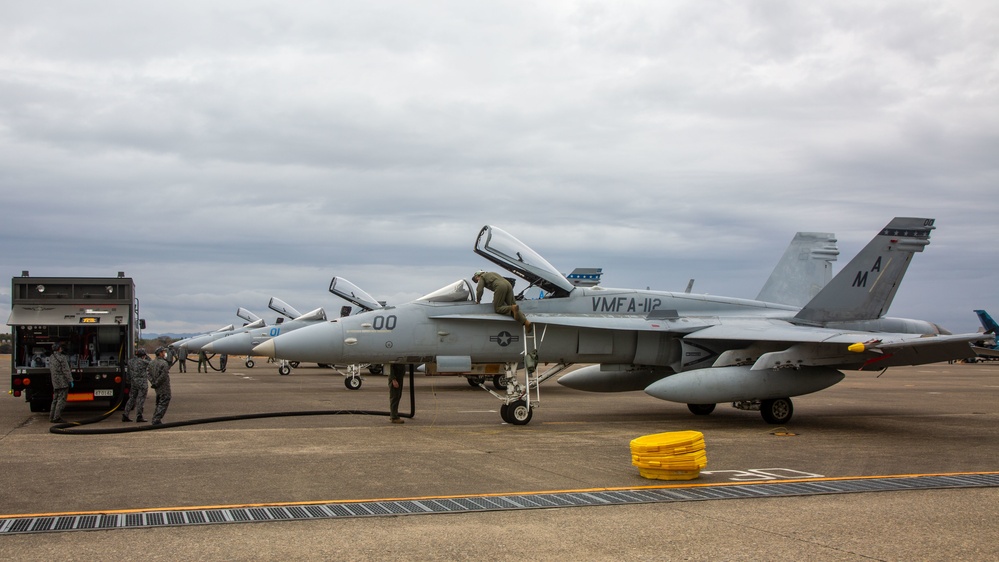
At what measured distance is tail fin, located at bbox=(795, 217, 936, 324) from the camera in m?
16.1

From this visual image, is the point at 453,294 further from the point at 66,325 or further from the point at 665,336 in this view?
the point at 66,325

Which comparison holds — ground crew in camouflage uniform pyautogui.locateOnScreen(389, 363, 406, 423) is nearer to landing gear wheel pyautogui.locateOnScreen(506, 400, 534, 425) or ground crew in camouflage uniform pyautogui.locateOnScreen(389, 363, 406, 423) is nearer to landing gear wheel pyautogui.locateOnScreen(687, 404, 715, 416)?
landing gear wheel pyautogui.locateOnScreen(506, 400, 534, 425)

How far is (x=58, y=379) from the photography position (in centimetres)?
1453

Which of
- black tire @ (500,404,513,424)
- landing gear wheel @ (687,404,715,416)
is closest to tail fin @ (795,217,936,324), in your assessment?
landing gear wheel @ (687,404,715,416)

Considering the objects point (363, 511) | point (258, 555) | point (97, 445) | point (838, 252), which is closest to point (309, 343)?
point (97, 445)

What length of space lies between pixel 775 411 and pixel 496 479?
8.28 meters

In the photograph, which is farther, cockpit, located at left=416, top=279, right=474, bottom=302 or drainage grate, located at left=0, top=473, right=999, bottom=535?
cockpit, located at left=416, top=279, right=474, bottom=302

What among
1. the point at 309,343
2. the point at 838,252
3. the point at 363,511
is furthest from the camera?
the point at 838,252

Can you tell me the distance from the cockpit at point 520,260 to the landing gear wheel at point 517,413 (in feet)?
7.61

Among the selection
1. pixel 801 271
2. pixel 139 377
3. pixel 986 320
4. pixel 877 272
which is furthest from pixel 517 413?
pixel 986 320

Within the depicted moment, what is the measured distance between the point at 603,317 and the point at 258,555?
423 inches

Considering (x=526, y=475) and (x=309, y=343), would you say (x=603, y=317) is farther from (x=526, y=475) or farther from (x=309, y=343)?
(x=526, y=475)

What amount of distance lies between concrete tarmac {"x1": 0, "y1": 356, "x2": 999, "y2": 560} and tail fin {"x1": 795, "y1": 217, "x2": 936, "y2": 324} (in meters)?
2.20

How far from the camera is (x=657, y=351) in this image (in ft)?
53.3
